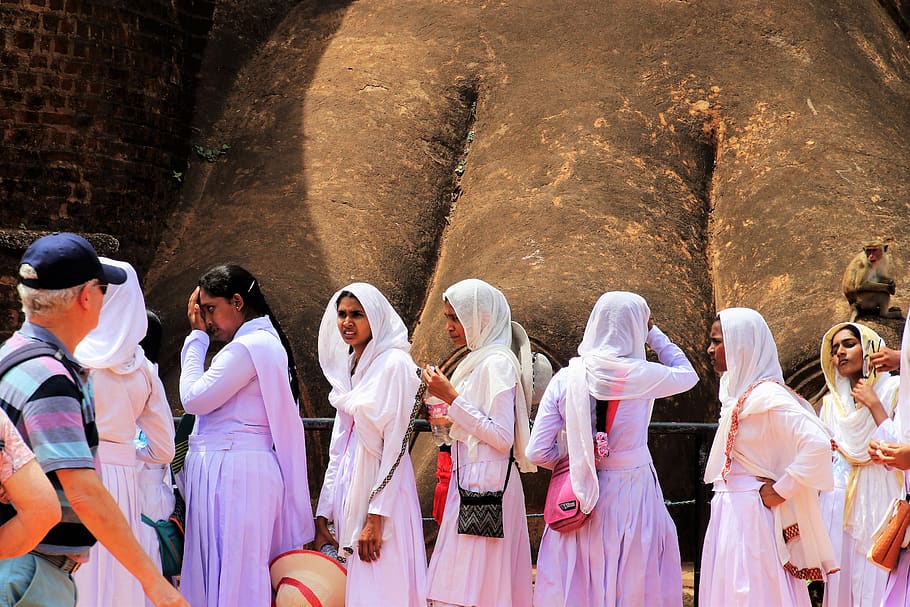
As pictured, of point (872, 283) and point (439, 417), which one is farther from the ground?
point (872, 283)

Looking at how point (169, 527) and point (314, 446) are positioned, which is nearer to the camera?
point (169, 527)

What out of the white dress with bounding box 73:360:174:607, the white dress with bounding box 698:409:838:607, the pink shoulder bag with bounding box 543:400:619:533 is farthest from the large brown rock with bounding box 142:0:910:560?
the white dress with bounding box 73:360:174:607

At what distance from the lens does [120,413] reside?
198 inches

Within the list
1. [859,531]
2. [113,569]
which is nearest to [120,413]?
[113,569]

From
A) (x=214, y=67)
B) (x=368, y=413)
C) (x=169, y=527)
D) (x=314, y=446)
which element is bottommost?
(x=314, y=446)

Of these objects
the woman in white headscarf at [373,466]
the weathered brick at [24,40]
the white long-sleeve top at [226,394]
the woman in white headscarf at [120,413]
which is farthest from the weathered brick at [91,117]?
the woman in white headscarf at [120,413]

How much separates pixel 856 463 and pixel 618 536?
5.76 feet

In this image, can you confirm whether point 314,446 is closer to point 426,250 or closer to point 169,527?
point 426,250

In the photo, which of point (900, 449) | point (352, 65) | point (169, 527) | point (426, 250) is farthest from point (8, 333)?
point (900, 449)

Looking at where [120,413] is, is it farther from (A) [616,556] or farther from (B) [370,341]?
(A) [616,556]

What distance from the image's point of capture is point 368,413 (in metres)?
5.44

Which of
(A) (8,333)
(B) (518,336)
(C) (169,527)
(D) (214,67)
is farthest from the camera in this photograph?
(D) (214,67)

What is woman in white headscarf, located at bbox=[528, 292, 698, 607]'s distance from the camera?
5617 millimetres

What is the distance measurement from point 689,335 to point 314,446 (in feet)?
11.0
